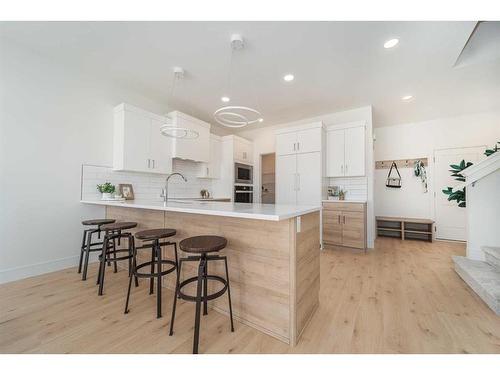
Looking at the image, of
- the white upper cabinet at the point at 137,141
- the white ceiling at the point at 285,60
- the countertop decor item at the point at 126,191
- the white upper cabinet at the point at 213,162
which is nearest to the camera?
the white ceiling at the point at 285,60

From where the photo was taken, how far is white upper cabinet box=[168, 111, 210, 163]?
3.87 m

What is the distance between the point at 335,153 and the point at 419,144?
2.38 metres

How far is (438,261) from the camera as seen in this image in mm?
3166

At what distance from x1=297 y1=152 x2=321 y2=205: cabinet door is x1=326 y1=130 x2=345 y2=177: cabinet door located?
339 millimetres

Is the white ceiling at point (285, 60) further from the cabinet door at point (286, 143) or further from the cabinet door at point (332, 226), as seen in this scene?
the cabinet door at point (332, 226)

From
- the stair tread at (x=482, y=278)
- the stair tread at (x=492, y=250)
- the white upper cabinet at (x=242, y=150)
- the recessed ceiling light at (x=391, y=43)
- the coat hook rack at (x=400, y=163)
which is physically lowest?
the stair tread at (x=482, y=278)

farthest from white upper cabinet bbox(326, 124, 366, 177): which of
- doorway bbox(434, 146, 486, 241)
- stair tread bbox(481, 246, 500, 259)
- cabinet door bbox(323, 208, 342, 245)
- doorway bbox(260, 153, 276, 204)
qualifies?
doorway bbox(434, 146, 486, 241)

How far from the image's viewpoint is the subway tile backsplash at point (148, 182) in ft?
9.96

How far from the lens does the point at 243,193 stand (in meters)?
5.00

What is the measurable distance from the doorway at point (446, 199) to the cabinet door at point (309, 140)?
9.55 feet

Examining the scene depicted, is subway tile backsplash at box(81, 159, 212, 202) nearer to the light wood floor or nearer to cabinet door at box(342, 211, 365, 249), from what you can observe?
the light wood floor

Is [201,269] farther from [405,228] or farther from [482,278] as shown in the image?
[405,228]

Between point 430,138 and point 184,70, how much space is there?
535 centimetres

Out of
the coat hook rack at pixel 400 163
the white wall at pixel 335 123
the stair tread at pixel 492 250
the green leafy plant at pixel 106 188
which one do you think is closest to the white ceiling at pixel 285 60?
the white wall at pixel 335 123
